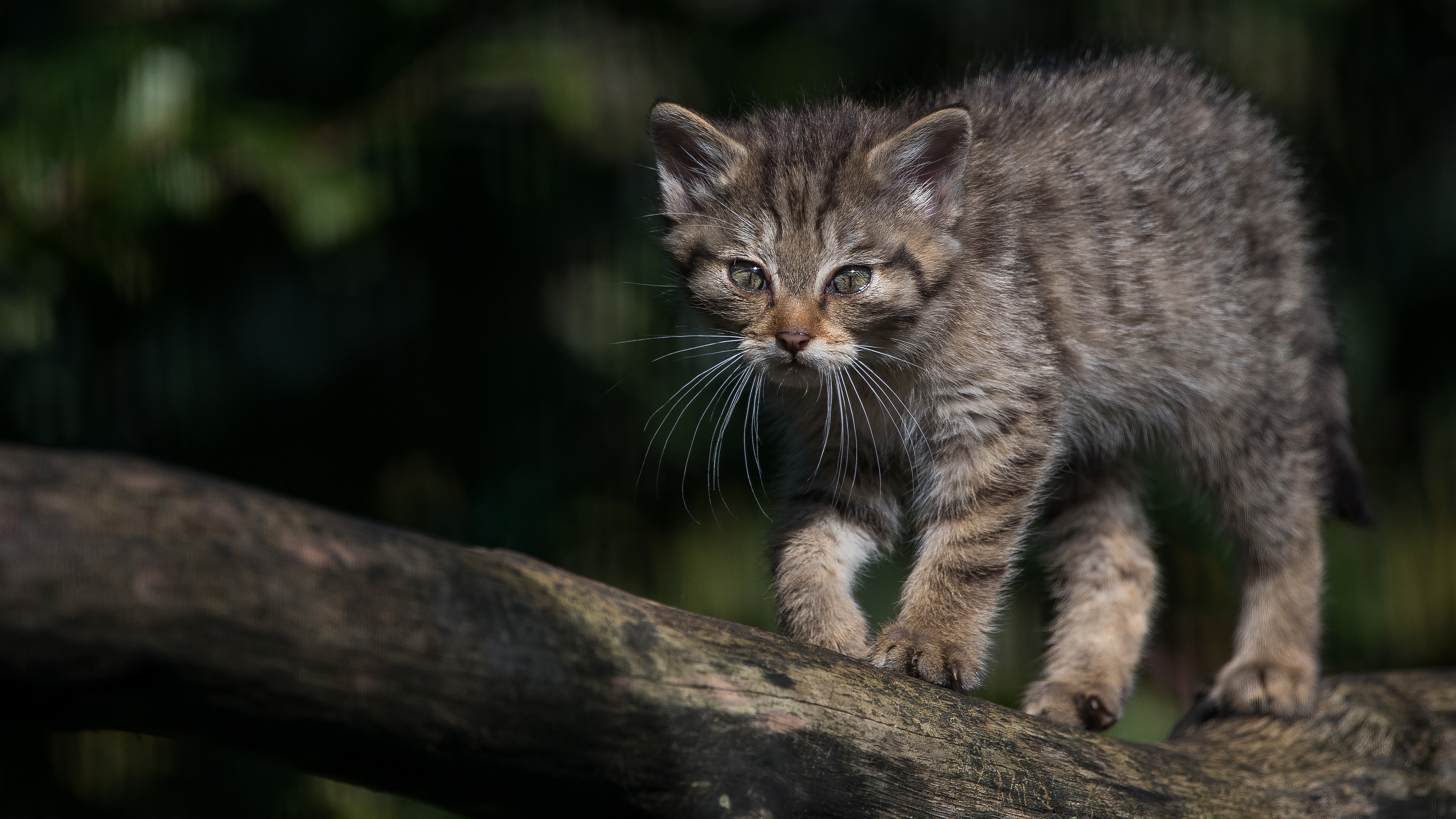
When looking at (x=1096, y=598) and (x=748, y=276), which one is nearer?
(x=748, y=276)

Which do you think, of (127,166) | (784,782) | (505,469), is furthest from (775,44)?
(784,782)

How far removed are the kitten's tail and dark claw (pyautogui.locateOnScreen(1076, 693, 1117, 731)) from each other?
1250 mm

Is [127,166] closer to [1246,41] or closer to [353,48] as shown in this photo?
[353,48]

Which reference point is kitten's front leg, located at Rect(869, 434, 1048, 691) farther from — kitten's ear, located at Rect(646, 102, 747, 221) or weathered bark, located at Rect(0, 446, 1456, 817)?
kitten's ear, located at Rect(646, 102, 747, 221)

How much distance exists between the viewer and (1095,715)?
362cm

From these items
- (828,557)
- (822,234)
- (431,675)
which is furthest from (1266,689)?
(431,675)

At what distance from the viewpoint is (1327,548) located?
17.8 ft

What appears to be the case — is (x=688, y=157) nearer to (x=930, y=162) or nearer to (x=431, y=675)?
(x=930, y=162)

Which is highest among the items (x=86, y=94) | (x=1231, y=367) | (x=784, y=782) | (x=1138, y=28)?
(x=1138, y=28)

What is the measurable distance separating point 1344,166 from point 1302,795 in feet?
11.8

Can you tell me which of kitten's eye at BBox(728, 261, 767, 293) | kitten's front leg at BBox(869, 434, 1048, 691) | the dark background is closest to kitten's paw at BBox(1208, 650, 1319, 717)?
the dark background

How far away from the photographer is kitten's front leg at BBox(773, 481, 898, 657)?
3.27 m

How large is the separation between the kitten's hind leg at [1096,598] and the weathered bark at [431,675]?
1.07 meters

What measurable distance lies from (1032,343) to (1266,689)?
1.33m
